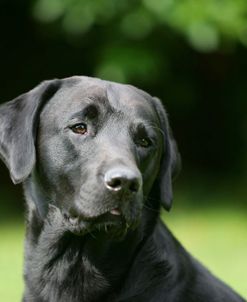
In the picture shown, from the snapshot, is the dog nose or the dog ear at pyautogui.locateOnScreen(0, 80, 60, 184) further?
the dog ear at pyautogui.locateOnScreen(0, 80, 60, 184)

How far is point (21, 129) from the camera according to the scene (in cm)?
464

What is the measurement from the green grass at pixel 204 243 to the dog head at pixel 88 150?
2582mm

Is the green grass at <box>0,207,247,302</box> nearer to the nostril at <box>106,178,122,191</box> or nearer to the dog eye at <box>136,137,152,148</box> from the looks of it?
the dog eye at <box>136,137,152,148</box>

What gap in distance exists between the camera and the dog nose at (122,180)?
163 inches

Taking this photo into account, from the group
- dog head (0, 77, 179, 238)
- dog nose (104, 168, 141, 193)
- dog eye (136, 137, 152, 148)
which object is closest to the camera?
dog nose (104, 168, 141, 193)

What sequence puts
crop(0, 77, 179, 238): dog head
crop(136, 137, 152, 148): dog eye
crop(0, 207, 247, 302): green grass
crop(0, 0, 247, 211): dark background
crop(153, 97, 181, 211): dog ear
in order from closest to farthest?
1. crop(0, 77, 179, 238): dog head
2. crop(136, 137, 152, 148): dog eye
3. crop(153, 97, 181, 211): dog ear
4. crop(0, 207, 247, 302): green grass
5. crop(0, 0, 247, 211): dark background

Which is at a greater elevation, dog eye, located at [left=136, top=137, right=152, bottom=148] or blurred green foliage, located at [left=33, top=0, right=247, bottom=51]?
dog eye, located at [left=136, top=137, right=152, bottom=148]

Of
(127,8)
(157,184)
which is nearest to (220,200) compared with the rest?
(127,8)

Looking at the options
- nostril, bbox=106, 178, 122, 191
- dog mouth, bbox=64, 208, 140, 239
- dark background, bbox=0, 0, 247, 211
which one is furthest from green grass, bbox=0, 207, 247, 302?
nostril, bbox=106, 178, 122, 191

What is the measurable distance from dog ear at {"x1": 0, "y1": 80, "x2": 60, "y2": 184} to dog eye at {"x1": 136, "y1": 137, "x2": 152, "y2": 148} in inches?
21.7

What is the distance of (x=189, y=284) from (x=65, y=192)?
32.4 inches

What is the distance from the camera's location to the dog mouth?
14.0 feet

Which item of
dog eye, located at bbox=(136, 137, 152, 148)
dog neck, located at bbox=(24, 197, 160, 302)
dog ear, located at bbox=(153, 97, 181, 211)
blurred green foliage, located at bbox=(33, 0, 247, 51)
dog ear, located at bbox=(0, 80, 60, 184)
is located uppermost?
dog ear, located at bbox=(0, 80, 60, 184)

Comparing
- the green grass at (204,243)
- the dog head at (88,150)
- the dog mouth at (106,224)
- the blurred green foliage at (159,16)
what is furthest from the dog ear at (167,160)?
the blurred green foliage at (159,16)
